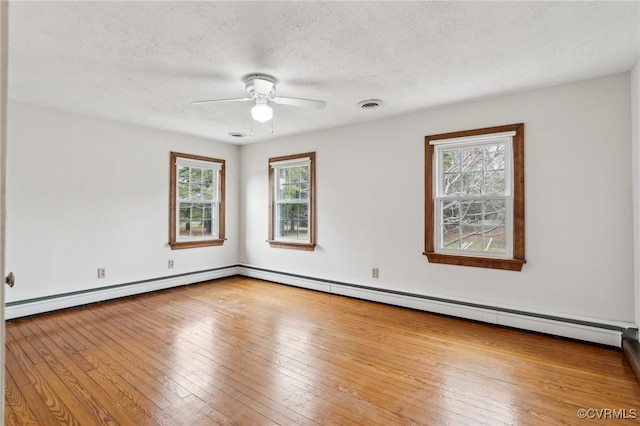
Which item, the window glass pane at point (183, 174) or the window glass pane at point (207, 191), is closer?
the window glass pane at point (183, 174)

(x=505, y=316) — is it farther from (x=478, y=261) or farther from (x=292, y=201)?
(x=292, y=201)

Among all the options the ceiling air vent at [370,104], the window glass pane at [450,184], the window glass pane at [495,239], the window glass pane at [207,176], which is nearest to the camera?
the window glass pane at [495,239]

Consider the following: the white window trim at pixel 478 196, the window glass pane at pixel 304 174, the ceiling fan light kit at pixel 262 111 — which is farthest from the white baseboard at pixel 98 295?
the white window trim at pixel 478 196

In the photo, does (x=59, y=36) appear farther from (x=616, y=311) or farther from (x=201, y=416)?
(x=616, y=311)

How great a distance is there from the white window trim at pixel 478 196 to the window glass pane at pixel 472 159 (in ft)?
0.20

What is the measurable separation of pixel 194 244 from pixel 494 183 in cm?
448

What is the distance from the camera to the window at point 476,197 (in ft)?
11.2

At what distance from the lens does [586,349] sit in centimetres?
290

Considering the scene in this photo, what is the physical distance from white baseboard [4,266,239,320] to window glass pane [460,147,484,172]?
4.33 m

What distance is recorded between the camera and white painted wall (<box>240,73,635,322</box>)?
2.95m

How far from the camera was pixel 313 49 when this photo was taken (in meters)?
2.51

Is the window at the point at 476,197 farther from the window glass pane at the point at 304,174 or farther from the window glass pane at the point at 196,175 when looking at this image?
the window glass pane at the point at 196,175

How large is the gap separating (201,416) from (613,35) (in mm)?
3744

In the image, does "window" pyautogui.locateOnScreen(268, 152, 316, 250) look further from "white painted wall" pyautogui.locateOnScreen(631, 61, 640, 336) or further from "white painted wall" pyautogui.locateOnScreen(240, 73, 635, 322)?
"white painted wall" pyautogui.locateOnScreen(631, 61, 640, 336)
